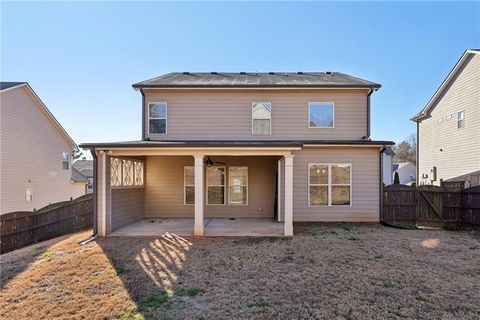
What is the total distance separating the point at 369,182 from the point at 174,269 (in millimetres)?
7941

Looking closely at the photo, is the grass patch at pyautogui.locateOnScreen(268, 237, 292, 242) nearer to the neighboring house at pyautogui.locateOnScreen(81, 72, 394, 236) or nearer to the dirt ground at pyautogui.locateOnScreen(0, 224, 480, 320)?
the dirt ground at pyautogui.locateOnScreen(0, 224, 480, 320)

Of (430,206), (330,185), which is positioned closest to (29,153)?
(330,185)

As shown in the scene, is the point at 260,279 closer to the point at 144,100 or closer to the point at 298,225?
the point at 298,225

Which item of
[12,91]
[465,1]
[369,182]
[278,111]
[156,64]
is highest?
[465,1]

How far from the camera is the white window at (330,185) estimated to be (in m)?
10.4

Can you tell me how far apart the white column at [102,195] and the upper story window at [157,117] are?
3228 mm

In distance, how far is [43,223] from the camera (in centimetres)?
931

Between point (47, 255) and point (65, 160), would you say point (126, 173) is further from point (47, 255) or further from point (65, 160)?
point (65, 160)

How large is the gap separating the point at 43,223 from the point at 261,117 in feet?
28.3

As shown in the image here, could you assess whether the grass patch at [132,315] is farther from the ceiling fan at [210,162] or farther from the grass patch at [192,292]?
the ceiling fan at [210,162]

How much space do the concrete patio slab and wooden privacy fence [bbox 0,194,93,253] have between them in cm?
233

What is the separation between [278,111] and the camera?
11.2 metres

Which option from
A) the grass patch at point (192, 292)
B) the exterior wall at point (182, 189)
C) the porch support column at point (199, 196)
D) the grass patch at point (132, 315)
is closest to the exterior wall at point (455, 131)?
the exterior wall at point (182, 189)

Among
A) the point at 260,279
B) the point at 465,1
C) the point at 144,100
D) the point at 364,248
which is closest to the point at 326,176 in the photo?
the point at 364,248
